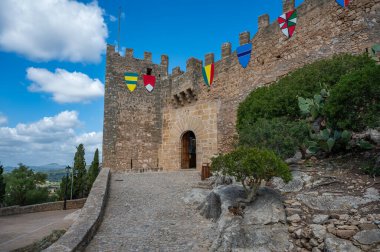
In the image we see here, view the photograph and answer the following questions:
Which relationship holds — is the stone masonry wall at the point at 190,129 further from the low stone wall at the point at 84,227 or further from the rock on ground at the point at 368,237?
the rock on ground at the point at 368,237

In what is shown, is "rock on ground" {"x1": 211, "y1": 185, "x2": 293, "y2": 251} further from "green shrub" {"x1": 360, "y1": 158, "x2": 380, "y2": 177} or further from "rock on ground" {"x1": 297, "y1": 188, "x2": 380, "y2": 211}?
"green shrub" {"x1": 360, "y1": 158, "x2": 380, "y2": 177}

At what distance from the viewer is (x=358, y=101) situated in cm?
491

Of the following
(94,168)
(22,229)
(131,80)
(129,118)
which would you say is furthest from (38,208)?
(131,80)

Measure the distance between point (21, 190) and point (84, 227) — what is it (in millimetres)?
17997

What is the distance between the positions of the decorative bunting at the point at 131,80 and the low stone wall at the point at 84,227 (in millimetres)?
9359

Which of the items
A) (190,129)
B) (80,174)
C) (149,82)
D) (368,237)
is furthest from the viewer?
(80,174)

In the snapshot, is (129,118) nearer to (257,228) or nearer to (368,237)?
(257,228)

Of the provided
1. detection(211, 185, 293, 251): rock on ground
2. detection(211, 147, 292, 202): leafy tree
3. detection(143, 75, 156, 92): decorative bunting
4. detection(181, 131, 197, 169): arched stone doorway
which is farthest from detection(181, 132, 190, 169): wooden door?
detection(211, 147, 292, 202): leafy tree

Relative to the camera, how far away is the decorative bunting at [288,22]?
980 cm

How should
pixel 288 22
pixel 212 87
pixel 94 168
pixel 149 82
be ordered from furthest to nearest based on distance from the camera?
pixel 94 168 → pixel 149 82 → pixel 212 87 → pixel 288 22

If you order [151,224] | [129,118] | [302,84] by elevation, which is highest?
[129,118]

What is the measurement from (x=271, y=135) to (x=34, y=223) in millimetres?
9219

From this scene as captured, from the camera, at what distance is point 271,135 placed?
6.69m

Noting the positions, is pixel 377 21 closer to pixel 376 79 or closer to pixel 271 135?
pixel 376 79
